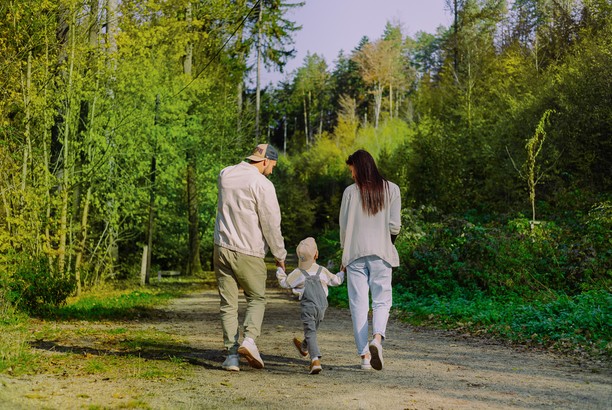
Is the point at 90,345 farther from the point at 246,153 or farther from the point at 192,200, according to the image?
the point at 246,153

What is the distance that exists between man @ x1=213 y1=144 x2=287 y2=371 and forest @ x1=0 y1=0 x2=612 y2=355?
3977 mm

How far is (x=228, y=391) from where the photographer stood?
19.4 feet

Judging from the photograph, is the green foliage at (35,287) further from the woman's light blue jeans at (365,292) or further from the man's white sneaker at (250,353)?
the woman's light blue jeans at (365,292)

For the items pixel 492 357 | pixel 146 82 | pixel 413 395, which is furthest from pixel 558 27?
pixel 413 395

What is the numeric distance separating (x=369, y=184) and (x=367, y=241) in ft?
1.89

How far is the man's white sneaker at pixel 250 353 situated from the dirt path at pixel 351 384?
0.11 m

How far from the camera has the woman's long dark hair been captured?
23.2ft

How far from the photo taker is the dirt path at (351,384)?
5371 mm

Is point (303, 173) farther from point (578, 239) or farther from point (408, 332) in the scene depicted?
point (408, 332)

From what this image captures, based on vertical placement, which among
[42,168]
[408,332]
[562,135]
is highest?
[562,135]

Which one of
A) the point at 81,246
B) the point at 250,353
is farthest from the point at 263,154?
the point at 81,246

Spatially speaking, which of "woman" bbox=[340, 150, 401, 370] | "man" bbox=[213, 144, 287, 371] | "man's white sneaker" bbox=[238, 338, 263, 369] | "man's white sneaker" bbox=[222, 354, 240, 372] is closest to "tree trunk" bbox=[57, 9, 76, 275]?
"man" bbox=[213, 144, 287, 371]

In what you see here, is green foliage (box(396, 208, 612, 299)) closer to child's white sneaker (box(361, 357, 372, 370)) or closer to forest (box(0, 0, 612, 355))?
forest (box(0, 0, 612, 355))

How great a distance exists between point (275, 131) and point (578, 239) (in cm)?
7969
